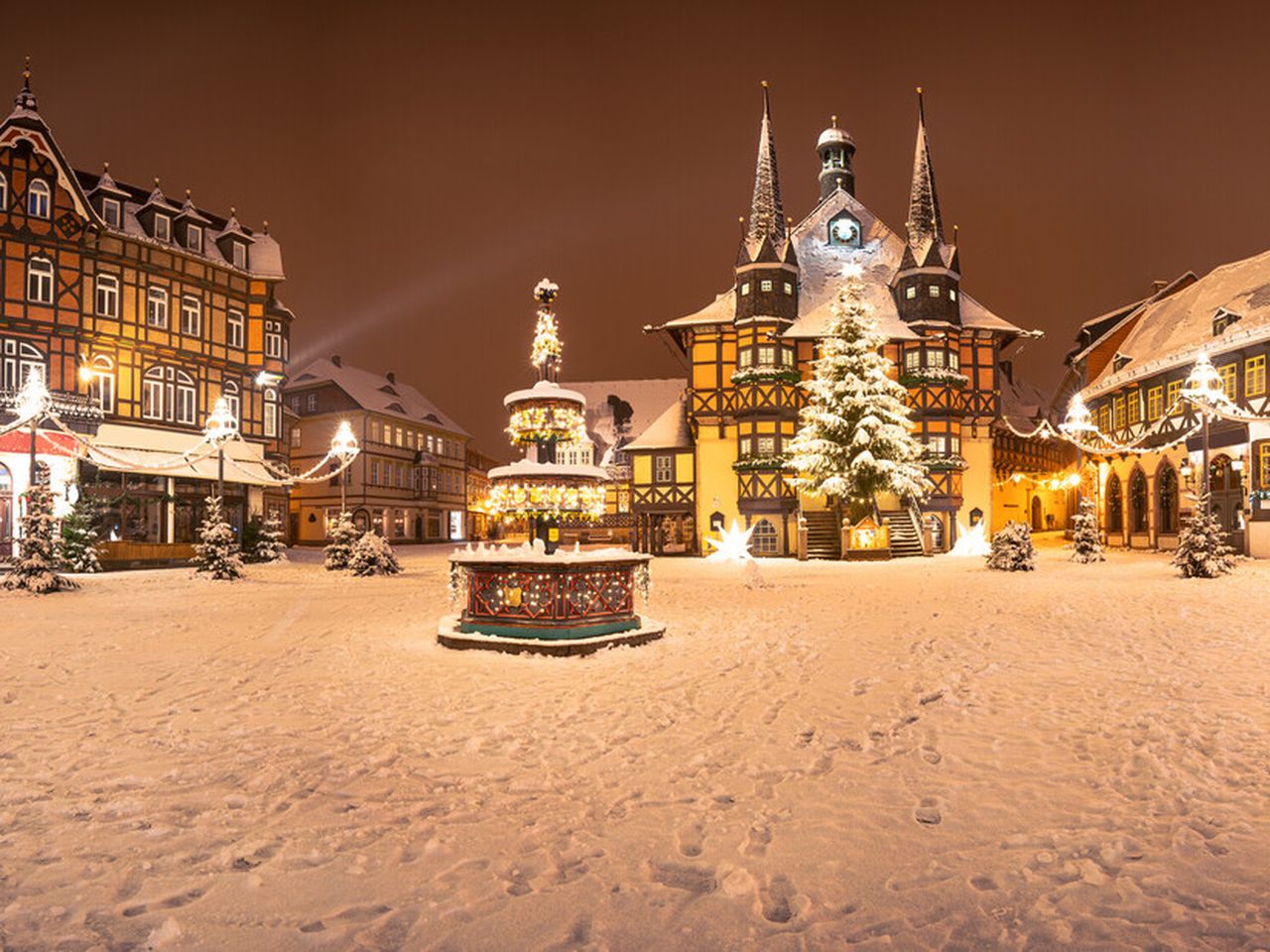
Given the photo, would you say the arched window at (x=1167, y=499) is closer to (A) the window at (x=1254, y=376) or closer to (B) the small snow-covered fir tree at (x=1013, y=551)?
(A) the window at (x=1254, y=376)

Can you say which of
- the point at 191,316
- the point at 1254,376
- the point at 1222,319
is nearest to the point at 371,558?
the point at 191,316

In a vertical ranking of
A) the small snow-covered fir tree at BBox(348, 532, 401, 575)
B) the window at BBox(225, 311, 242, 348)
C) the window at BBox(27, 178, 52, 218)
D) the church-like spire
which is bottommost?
the small snow-covered fir tree at BBox(348, 532, 401, 575)

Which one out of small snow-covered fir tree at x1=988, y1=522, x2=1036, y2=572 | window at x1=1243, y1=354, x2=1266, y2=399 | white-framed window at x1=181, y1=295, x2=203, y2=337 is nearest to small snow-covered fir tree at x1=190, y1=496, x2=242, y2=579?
white-framed window at x1=181, y1=295, x2=203, y2=337

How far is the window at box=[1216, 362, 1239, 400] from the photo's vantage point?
2828 centimetres

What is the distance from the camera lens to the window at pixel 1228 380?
28.3m

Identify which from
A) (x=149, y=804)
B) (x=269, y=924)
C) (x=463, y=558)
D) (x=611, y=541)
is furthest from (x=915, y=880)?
(x=611, y=541)

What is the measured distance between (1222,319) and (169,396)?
40253 mm

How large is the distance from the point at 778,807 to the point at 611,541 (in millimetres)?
52924

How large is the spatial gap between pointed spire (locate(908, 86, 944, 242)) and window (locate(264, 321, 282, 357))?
31.1 m

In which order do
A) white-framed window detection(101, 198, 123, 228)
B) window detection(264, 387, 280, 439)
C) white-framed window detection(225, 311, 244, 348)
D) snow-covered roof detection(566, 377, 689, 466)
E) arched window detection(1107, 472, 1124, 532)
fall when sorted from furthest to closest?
1. snow-covered roof detection(566, 377, 689, 466)
2. window detection(264, 387, 280, 439)
3. arched window detection(1107, 472, 1124, 532)
4. white-framed window detection(225, 311, 244, 348)
5. white-framed window detection(101, 198, 123, 228)

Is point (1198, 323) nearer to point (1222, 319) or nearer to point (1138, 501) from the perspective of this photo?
point (1222, 319)

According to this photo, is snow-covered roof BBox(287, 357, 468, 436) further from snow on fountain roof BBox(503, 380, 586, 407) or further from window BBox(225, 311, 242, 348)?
snow on fountain roof BBox(503, 380, 586, 407)

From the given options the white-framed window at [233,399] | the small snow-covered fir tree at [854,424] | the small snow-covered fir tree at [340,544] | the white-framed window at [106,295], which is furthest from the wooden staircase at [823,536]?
the white-framed window at [106,295]

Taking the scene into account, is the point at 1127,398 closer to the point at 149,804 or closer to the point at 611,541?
the point at 611,541
